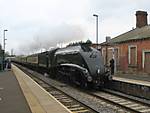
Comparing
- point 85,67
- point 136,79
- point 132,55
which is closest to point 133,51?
point 132,55

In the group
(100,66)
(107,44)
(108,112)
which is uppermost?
(107,44)

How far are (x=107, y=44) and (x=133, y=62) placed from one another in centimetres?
579

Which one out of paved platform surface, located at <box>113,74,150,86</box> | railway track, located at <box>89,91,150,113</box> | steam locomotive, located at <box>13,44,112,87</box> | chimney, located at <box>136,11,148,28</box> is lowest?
railway track, located at <box>89,91,150,113</box>

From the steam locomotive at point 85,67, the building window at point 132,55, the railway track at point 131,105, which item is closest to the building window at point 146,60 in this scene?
the building window at point 132,55

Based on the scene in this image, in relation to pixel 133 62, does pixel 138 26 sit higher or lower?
higher

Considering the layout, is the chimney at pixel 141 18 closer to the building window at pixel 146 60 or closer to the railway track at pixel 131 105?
the building window at pixel 146 60

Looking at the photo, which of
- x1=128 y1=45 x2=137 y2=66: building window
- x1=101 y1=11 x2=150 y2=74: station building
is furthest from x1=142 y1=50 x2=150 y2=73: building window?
x1=128 y1=45 x2=137 y2=66: building window

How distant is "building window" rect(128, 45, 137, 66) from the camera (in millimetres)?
31139

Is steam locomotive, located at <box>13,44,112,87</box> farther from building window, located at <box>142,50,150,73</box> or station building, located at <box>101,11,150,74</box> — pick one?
station building, located at <box>101,11,150,74</box>

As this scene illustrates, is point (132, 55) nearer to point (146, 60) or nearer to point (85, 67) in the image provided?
point (146, 60)

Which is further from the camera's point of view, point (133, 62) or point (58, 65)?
point (133, 62)

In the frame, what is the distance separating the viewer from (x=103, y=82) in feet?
68.3

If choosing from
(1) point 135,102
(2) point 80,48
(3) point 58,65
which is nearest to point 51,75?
(3) point 58,65

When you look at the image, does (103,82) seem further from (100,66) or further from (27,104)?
(27,104)
